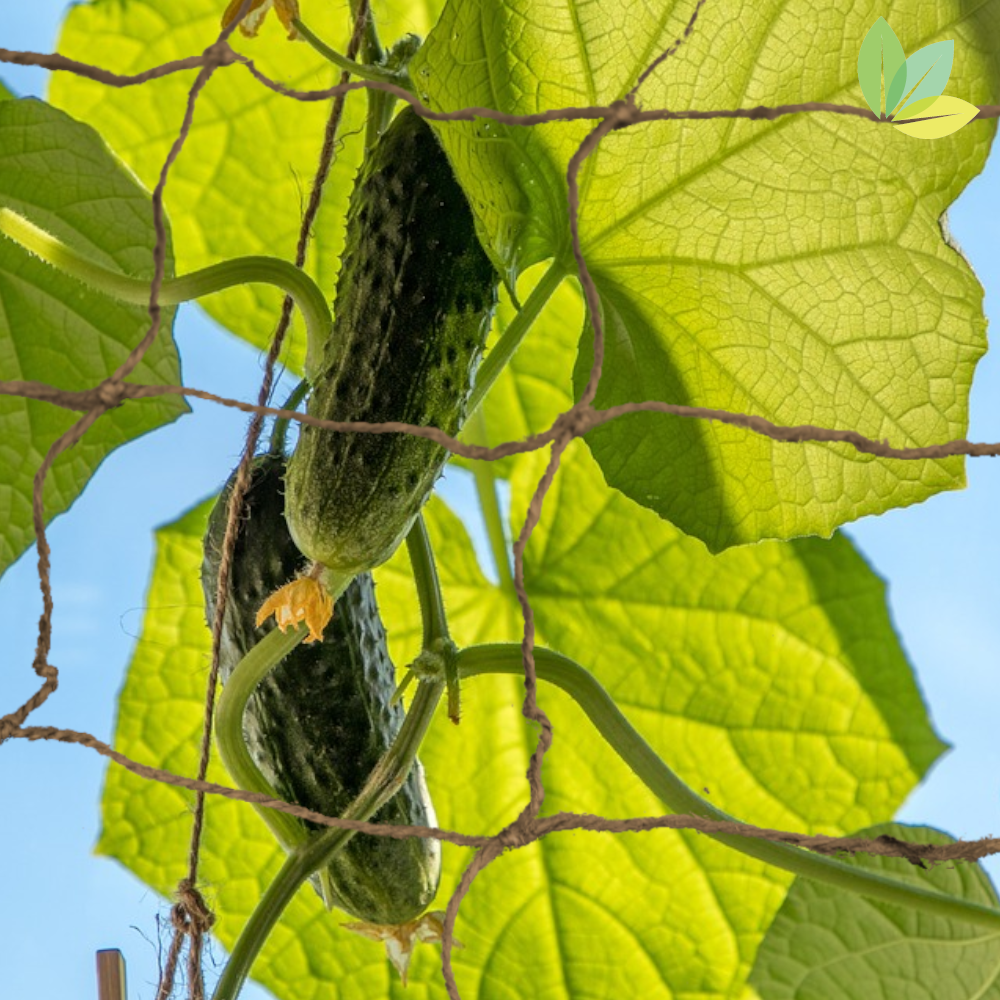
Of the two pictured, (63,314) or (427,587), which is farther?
(63,314)

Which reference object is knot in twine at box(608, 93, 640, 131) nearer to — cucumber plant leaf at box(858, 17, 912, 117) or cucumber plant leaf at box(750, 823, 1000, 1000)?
cucumber plant leaf at box(858, 17, 912, 117)

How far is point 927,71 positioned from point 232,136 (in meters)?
0.55

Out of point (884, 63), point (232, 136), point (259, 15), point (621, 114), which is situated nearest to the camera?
point (621, 114)

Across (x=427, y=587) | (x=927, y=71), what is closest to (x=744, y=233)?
(x=927, y=71)

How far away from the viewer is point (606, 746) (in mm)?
1013

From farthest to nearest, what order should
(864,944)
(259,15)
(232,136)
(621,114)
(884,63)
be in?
(232,136) → (864,944) → (259,15) → (884,63) → (621,114)

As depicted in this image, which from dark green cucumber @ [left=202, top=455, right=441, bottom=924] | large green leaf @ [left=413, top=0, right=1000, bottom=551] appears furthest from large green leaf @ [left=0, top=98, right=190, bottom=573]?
large green leaf @ [left=413, top=0, right=1000, bottom=551]

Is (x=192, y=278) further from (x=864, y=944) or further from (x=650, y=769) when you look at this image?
(x=864, y=944)

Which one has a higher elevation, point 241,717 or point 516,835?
point 241,717

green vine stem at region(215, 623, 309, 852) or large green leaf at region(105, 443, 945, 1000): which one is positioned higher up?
large green leaf at region(105, 443, 945, 1000)

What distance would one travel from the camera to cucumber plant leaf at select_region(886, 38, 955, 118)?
0.53 m

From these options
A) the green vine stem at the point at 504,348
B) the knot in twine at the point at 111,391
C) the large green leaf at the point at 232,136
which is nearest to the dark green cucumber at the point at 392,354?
the green vine stem at the point at 504,348

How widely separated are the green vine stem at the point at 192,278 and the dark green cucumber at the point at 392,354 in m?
0.02

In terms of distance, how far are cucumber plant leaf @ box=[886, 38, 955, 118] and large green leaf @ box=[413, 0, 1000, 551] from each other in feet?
0.12
